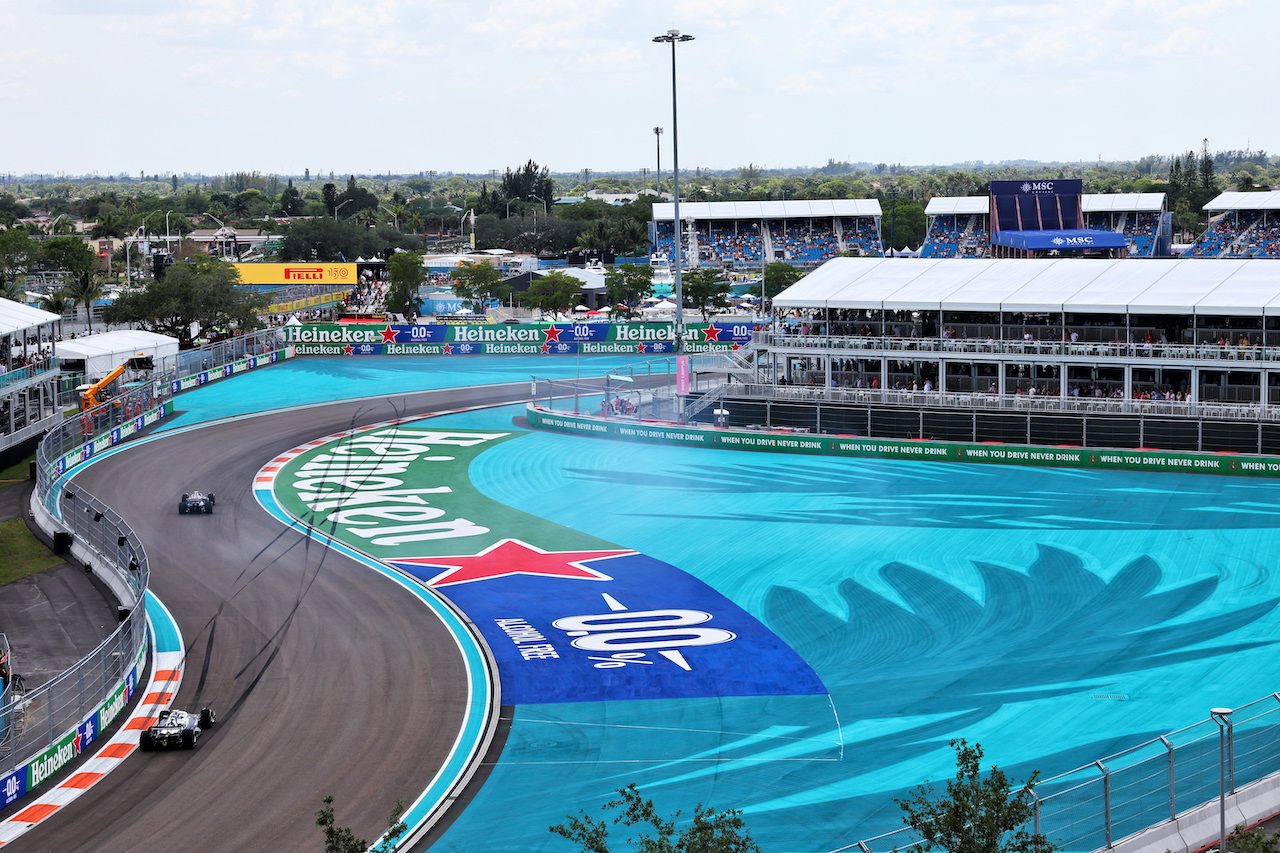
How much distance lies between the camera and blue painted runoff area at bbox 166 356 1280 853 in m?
22.4

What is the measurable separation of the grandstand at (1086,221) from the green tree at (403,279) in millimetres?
56703

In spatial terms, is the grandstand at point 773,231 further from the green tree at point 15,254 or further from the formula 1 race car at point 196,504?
the formula 1 race car at point 196,504

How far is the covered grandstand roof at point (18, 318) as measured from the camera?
51344mm

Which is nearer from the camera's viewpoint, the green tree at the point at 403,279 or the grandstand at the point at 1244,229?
the green tree at the point at 403,279

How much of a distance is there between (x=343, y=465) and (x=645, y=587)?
794 inches

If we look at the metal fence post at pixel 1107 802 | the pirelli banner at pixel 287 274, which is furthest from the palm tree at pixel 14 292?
the metal fence post at pixel 1107 802

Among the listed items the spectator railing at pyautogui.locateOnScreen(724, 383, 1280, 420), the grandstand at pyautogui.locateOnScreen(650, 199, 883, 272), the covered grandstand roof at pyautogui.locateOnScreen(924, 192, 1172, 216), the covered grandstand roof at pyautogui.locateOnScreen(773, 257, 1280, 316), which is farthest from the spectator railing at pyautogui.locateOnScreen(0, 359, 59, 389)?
the covered grandstand roof at pyautogui.locateOnScreen(924, 192, 1172, 216)

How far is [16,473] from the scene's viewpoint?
161 ft

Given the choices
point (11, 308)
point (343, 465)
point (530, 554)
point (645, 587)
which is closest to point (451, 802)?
point (645, 587)

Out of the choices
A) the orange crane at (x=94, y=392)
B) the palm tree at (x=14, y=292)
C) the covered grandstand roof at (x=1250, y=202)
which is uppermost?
the covered grandstand roof at (x=1250, y=202)

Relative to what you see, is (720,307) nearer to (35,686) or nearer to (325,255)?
(325,255)

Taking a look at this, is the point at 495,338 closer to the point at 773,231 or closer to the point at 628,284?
the point at 628,284

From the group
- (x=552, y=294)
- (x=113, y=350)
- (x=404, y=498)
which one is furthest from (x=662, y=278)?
(x=404, y=498)

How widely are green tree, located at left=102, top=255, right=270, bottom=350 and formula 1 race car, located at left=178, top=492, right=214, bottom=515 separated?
38.8m
